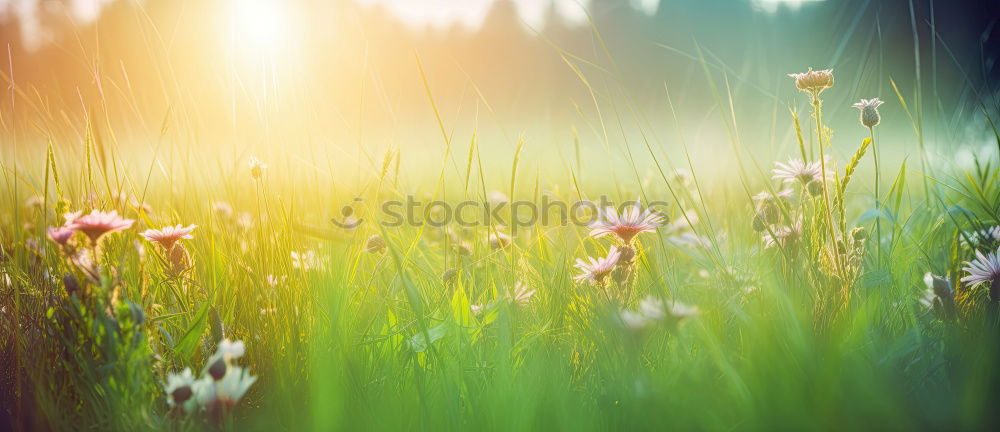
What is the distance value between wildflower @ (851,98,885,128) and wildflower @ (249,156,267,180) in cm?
118

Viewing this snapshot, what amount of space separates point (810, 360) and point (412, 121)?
1292 millimetres

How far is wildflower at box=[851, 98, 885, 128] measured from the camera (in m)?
1.16

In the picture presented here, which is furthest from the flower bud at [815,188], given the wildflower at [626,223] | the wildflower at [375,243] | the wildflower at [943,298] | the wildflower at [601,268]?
the wildflower at [375,243]

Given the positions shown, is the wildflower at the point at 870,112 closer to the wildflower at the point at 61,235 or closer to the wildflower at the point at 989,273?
the wildflower at the point at 989,273

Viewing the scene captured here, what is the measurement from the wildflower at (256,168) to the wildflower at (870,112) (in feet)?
3.86

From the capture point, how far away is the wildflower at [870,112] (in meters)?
1.16

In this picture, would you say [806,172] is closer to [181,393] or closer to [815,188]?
[815,188]

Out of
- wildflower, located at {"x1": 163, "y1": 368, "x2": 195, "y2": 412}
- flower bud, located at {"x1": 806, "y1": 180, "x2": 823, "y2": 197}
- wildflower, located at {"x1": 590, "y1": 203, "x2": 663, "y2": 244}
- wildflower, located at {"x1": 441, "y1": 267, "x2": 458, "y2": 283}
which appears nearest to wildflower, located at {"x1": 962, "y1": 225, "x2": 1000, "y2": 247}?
flower bud, located at {"x1": 806, "y1": 180, "x2": 823, "y2": 197}

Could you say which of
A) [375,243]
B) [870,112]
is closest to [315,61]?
[375,243]

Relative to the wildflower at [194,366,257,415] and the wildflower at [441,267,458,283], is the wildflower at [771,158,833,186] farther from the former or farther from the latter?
the wildflower at [194,366,257,415]

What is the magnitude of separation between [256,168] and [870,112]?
1.20 metres

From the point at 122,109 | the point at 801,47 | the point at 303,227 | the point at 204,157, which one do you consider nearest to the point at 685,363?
the point at 303,227

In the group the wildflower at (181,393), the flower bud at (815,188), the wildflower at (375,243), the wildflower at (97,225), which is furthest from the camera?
the wildflower at (375,243)

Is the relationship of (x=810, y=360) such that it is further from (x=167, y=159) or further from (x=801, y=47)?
(x=801, y=47)
